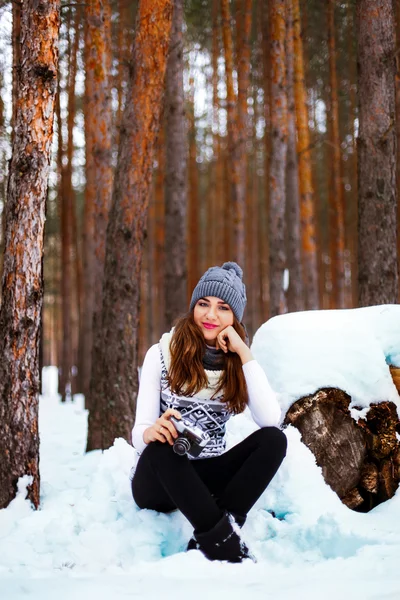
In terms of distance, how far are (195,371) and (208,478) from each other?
0.62 meters

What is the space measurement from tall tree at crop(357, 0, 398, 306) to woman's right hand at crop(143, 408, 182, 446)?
334 centimetres

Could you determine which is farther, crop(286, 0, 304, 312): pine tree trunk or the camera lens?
crop(286, 0, 304, 312): pine tree trunk

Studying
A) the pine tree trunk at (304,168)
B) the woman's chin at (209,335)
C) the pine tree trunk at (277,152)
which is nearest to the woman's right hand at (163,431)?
the woman's chin at (209,335)

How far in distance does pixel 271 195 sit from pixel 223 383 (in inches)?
236

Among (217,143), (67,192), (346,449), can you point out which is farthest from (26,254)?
(217,143)

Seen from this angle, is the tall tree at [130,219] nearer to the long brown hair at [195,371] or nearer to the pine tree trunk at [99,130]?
the pine tree trunk at [99,130]

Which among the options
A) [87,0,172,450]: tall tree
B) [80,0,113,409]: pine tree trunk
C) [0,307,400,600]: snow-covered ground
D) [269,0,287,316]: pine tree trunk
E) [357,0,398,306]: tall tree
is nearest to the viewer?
[0,307,400,600]: snow-covered ground

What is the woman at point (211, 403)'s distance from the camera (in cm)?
298

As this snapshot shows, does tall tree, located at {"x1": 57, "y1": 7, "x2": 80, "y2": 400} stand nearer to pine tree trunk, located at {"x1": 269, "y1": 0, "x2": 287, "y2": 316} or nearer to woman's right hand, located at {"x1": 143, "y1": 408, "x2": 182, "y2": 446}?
pine tree trunk, located at {"x1": 269, "y1": 0, "x2": 287, "y2": 316}

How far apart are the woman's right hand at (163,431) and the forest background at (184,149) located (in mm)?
2290

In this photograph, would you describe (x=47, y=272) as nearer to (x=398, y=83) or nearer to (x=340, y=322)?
(x=398, y=83)

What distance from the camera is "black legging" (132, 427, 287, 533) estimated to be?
283cm

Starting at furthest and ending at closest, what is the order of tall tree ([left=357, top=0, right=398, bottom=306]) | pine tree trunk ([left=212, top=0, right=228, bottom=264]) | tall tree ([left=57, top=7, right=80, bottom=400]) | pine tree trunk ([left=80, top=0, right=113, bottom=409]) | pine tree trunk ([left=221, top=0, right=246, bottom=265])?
1. pine tree trunk ([left=212, top=0, right=228, bottom=264])
2. tall tree ([left=57, top=7, right=80, bottom=400])
3. pine tree trunk ([left=221, top=0, right=246, bottom=265])
4. pine tree trunk ([left=80, top=0, right=113, bottom=409])
5. tall tree ([left=357, top=0, right=398, bottom=306])

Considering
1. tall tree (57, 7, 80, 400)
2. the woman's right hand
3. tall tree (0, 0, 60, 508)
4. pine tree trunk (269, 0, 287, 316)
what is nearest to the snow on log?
the woman's right hand
